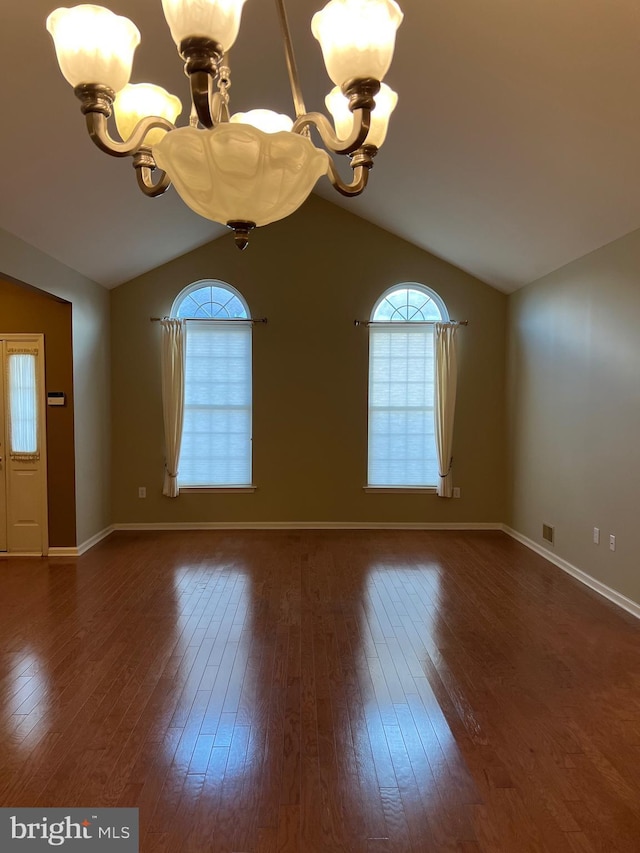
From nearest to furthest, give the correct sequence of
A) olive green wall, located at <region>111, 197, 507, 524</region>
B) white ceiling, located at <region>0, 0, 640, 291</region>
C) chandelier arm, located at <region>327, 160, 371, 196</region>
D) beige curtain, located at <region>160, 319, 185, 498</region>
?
1. chandelier arm, located at <region>327, 160, 371, 196</region>
2. white ceiling, located at <region>0, 0, 640, 291</region>
3. beige curtain, located at <region>160, 319, 185, 498</region>
4. olive green wall, located at <region>111, 197, 507, 524</region>

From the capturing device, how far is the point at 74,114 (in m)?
3.08

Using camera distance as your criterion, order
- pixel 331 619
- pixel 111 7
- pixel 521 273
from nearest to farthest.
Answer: pixel 111 7 → pixel 331 619 → pixel 521 273

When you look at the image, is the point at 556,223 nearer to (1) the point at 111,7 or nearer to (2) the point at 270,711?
(1) the point at 111,7

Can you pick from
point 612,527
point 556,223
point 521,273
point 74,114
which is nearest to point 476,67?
point 556,223

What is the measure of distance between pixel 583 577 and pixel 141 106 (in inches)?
177

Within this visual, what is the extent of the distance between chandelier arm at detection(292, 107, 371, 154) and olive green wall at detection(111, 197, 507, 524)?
4427mm

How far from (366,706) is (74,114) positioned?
12.0 feet

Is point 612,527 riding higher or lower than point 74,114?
lower

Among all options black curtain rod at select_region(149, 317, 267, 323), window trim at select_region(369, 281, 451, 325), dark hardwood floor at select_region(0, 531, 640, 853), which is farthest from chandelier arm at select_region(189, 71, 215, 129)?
window trim at select_region(369, 281, 451, 325)

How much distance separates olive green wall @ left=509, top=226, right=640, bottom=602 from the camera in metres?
3.84

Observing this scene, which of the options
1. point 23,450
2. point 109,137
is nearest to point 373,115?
point 109,137

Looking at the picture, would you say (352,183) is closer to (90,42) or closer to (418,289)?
(90,42)

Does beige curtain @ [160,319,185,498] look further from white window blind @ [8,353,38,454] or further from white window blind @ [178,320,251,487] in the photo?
white window blind @ [8,353,38,454]

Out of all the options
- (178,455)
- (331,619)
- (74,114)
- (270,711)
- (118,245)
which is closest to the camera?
(270,711)
